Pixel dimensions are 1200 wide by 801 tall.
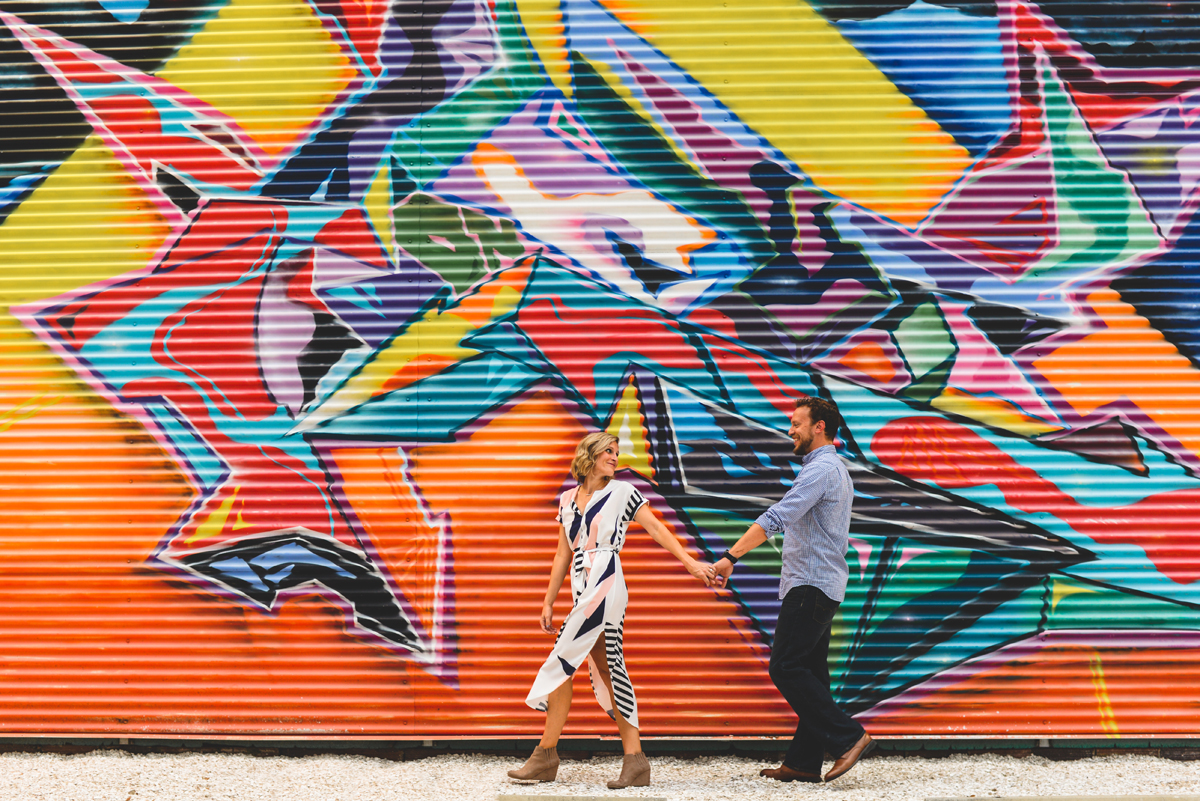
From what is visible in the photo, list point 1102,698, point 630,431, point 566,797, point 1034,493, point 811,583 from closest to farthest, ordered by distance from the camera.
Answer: point 566,797
point 811,583
point 1102,698
point 1034,493
point 630,431

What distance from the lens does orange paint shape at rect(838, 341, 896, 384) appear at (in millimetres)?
4828

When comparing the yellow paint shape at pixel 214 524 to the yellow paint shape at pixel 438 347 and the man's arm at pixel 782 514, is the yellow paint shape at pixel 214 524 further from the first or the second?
the man's arm at pixel 782 514

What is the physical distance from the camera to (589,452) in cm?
429

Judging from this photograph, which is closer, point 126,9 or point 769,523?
point 769,523

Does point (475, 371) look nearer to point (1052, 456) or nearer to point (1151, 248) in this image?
point (1052, 456)

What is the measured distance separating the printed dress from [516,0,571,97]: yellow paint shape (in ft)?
8.42

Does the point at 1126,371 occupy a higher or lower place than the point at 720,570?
higher

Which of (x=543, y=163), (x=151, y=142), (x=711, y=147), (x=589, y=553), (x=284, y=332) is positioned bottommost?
(x=589, y=553)

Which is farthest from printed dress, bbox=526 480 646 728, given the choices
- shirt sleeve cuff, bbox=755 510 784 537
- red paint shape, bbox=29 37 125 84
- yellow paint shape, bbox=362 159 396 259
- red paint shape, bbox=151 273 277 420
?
red paint shape, bbox=29 37 125 84

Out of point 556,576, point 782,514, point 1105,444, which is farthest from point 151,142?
point 1105,444

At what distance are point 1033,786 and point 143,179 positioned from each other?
20.7 ft

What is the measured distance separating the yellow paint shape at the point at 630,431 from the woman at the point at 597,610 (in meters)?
0.54

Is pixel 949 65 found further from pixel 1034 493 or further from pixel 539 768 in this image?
pixel 539 768

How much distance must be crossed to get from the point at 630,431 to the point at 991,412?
2.17 m
